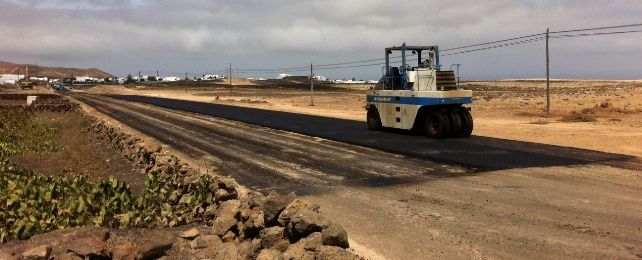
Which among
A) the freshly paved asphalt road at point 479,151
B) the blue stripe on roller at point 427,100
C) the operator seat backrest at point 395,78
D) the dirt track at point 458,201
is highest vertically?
the operator seat backrest at point 395,78

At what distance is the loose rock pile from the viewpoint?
5889mm

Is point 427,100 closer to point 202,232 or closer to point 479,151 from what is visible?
point 479,151

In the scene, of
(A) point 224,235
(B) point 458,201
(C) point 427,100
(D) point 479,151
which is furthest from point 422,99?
(A) point 224,235

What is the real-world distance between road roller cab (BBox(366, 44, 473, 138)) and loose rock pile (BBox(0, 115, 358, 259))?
1184 centimetres

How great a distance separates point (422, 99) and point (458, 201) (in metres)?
10.5

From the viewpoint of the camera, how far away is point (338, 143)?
17984 millimetres

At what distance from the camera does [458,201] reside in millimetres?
9148

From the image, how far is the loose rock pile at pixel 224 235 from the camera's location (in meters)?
5.89

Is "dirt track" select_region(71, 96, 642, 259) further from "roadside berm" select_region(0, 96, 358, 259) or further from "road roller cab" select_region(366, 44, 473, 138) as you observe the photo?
"road roller cab" select_region(366, 44, 473, 138)

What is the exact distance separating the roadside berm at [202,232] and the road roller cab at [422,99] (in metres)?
11.8

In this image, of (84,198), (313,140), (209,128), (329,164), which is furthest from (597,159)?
(209,128)

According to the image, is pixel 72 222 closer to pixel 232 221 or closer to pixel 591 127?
pixel 232 221

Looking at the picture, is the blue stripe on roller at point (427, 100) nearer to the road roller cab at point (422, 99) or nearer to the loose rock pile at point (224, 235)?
the road roller cab at point (422, 99)

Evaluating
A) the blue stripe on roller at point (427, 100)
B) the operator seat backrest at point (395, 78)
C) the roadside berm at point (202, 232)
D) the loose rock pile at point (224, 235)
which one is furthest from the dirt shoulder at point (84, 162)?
the operator seat backrest at point (395, 78)
